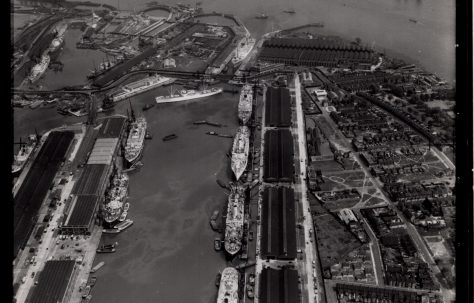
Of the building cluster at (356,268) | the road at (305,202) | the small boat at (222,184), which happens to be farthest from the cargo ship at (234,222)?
the building cluster at (356,268)

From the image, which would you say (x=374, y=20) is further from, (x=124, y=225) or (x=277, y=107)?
(x=124, y=225)

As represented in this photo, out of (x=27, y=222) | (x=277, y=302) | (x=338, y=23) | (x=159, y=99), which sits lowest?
(x=277, y=302)

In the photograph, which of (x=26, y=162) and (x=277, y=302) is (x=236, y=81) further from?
(x=277, y=302)

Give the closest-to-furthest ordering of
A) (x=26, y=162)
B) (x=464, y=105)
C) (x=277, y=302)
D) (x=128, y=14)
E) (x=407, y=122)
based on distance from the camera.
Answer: (x=464, y=105) → (x=277, y=302) → (x=26, y=162) → (x=407, y=122) → (x=128, y=14)

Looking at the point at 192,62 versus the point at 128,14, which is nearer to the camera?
the point at 192,62

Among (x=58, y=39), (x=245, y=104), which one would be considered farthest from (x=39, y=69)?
(x=245, y=104)

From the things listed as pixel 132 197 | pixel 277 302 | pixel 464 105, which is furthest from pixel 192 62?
pixel 464 105

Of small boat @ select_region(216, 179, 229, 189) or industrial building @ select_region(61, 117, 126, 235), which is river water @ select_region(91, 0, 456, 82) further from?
small boat @ select_region(216, 179, 229, 189)
